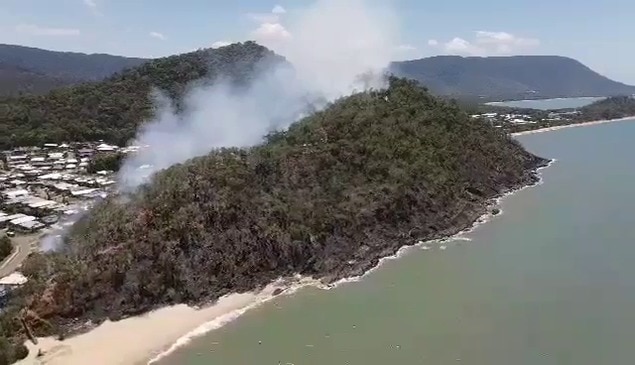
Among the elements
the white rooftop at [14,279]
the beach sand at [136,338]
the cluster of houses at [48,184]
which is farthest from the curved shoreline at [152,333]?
the cluster of houses at [48,184]

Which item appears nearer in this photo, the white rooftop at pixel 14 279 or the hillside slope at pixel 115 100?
the white rooftop at pixel 14 279

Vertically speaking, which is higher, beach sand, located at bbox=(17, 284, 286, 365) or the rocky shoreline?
the rocky shoreline

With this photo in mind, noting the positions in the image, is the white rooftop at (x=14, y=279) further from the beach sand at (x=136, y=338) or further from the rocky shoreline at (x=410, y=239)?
the rocky shoreline at (x=410, y=239)

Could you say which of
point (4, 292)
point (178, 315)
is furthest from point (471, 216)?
point (4, 292)

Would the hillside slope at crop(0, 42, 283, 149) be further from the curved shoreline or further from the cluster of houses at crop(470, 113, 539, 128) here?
the curved shoreline

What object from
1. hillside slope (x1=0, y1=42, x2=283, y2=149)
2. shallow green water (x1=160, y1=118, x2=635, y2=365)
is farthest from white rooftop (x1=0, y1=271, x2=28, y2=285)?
hillside slope (x1=0, y1=42, x2=283, y2=149)

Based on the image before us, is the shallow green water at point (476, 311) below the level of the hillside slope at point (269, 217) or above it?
below

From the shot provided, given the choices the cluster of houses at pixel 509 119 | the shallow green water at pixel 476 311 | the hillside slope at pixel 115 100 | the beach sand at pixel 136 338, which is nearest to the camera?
the shallow green water at pixel 476 311
